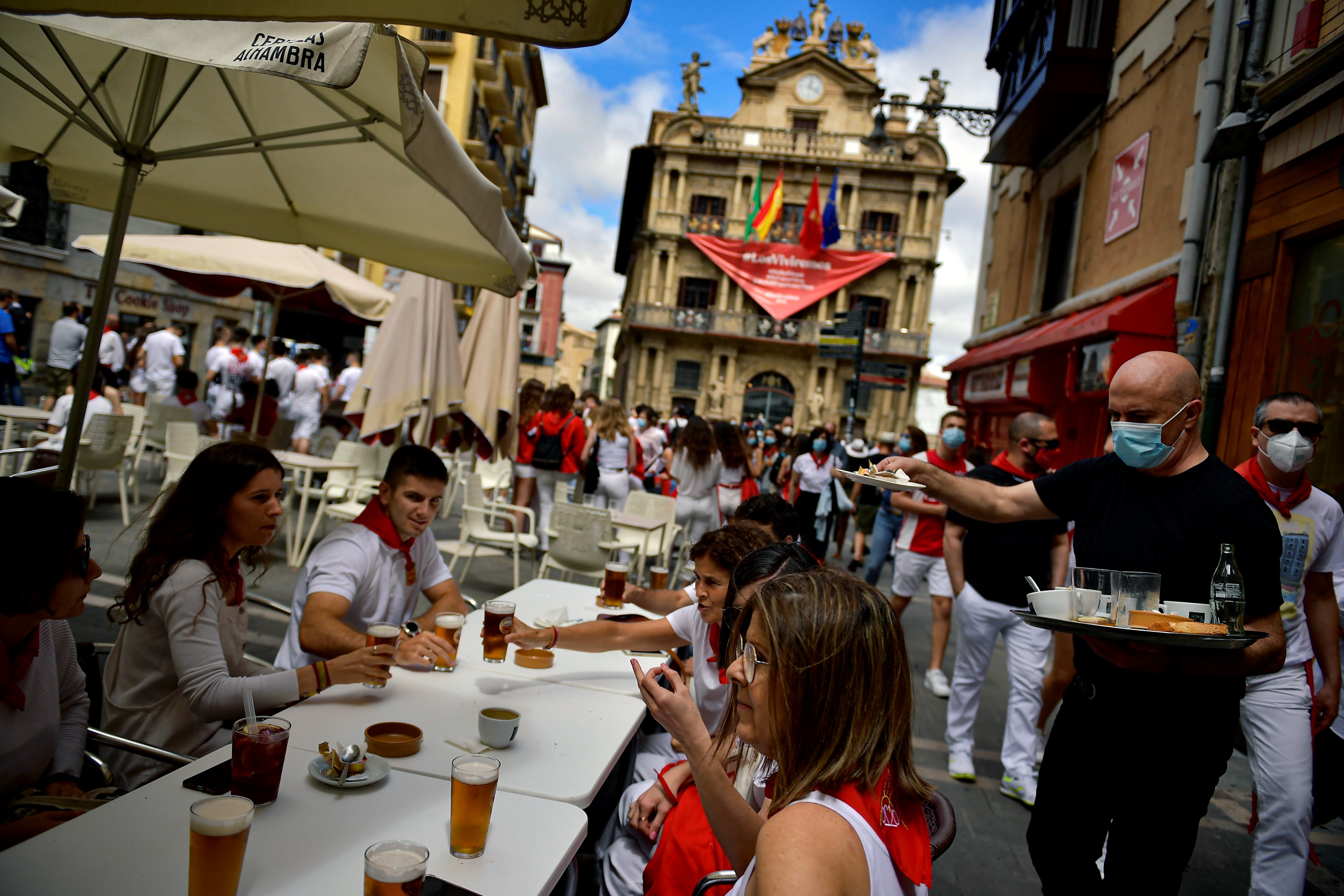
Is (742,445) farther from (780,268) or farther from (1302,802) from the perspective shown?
(780,268)

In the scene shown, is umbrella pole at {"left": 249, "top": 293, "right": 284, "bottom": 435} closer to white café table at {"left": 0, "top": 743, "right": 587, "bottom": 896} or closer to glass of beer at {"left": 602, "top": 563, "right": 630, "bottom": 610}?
glass of beer at {"left": 602, "top": 563, "right": 630, "bottom": 610}

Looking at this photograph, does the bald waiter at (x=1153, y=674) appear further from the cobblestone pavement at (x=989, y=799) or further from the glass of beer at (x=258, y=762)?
the glass of beer at (x=258, y=762)

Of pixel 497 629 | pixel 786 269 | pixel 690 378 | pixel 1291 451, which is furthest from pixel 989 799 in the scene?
pixel 690 378

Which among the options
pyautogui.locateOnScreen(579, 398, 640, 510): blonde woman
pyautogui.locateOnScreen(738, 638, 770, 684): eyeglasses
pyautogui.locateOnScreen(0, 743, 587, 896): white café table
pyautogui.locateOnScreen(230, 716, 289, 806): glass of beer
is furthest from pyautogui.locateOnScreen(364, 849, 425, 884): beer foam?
pyautogui.locateOnScreen(579, 398, 640, 510): blonde woman

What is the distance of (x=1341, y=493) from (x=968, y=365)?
7.29m

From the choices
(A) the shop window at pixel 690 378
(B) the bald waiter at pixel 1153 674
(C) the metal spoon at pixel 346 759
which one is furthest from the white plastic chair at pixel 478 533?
(A) the shop window at pixel 690 378

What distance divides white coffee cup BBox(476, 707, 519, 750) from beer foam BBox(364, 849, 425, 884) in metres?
0.65

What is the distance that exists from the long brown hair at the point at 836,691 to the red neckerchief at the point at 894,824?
22 mm

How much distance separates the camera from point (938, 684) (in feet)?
17.7

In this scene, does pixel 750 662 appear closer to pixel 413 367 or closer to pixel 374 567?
pixel 374 567

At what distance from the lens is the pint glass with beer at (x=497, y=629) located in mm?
2521

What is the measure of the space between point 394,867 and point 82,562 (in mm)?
1263

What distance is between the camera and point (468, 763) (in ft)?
5.11

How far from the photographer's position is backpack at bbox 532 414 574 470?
7793 mm
